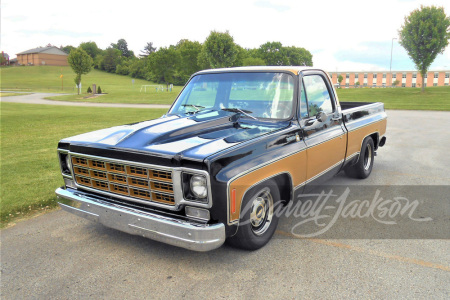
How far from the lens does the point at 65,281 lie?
319 centimetres

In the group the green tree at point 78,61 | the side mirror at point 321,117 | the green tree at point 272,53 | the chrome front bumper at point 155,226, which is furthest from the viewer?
the green tree at point 272,53

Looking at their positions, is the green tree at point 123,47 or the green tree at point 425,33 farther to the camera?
the green tree at point 123,47

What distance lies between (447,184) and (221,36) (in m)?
40.1

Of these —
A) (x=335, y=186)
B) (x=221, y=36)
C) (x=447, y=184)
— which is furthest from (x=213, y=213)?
(x=221, y=36)

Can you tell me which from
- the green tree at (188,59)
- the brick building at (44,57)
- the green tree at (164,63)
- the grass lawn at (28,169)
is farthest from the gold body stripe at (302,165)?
the brick building at (44,57)

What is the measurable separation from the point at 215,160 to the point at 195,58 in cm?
7996

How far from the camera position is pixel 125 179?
11.1 feet

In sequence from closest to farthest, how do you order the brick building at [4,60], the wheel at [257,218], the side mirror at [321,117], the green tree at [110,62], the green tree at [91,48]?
the wheel at [257,218]
the side mirror at [321,117]
the green tree at [110,62]
the brick building at [4,60]
the green tree at [91,48]

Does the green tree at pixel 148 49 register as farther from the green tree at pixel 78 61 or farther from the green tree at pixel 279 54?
the green tree at pixel 78 61

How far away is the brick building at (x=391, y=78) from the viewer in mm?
104438

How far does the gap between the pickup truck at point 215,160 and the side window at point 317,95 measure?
0.02 metres

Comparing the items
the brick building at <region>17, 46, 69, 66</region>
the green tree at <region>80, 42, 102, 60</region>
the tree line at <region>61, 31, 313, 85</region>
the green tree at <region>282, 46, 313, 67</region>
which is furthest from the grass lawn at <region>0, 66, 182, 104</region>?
the green tree at <region>282, 46, 313, 67</region>

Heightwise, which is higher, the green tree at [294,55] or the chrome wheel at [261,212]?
the green tree at [294,55]

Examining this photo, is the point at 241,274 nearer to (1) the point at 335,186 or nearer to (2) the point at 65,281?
(2) the point at 65,281
